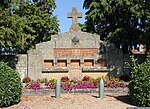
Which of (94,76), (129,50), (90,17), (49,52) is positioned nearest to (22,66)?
(49,52)

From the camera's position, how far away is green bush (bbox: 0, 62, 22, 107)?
11008 mm

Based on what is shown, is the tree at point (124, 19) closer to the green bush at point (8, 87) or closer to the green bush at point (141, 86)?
the green bush at point (141, 86)

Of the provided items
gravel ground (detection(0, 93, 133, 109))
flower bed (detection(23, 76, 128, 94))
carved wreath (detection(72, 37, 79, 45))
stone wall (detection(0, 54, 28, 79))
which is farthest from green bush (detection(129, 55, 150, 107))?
stone wall (detection(0, 54, 28, 79))

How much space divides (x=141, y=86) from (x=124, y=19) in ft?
36.3

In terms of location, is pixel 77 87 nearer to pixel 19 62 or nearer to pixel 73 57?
pixel 73 57

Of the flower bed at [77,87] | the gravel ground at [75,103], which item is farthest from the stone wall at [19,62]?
the gravel ground at [75,103]

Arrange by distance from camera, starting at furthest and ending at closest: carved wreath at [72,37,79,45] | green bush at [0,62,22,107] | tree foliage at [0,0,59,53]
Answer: carved wreath at [72,37,79,45] < tree foliage at [0,0,59,53] < green bush at [0,62,22,107]

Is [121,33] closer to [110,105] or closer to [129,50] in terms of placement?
[129,50]

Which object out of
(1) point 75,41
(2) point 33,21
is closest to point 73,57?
(1) point 75,41

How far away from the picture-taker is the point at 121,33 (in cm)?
2056

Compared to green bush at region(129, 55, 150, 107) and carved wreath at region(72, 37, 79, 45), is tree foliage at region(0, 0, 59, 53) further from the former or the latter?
green bush at region(129, 55, 150, 107)

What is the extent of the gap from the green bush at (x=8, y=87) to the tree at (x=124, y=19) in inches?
383

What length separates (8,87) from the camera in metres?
11.1

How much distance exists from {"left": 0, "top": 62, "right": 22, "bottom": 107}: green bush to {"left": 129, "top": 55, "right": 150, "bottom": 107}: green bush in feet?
15.3
